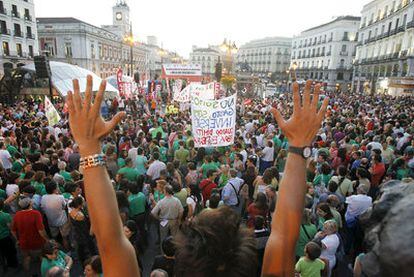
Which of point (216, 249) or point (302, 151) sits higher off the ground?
point (302, 151)

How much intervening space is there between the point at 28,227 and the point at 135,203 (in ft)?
5.99

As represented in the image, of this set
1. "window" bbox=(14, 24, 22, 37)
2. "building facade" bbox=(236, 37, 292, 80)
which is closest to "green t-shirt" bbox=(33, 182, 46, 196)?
"window" bbox=(14, 24, 22, 37)

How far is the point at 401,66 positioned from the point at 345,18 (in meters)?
29.0

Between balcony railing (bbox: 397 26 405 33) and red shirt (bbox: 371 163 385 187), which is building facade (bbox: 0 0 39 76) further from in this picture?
balcony railing (bbox: 397 26 405 33)

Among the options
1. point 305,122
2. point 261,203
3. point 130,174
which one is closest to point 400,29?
point 261,203

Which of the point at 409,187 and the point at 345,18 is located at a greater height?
the point at 345,18

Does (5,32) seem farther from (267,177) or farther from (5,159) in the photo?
(267,177)

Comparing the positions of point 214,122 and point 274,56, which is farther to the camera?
point 274,56

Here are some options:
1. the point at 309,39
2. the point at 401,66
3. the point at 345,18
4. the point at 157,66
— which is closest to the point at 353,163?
the point at 401,66

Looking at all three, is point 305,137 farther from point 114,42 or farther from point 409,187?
point 114,42

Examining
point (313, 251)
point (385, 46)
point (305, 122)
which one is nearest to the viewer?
point (305, 122)

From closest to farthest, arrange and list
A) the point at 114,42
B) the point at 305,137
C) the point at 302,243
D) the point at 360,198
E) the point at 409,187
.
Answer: the point at 409,187 → the point at 305,137 → the point at 302,243 → the point at 360,198 → the point at 114,42

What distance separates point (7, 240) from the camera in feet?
17.9

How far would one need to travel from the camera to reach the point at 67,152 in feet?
28.2
